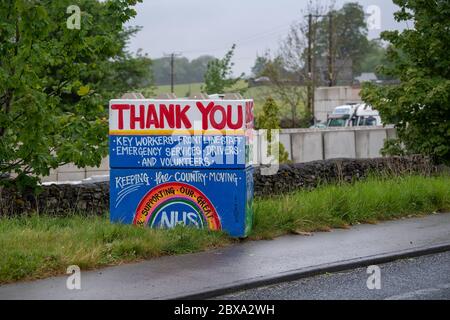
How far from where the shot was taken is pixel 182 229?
1027 centimetres

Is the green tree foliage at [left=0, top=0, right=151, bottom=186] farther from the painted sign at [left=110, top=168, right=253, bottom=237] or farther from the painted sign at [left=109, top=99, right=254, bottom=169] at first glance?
the painted sign at [left=110, top=168, right=253, bottom=237]

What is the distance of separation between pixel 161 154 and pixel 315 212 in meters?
2.71

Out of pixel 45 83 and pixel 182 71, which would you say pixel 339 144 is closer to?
pixel 45 83

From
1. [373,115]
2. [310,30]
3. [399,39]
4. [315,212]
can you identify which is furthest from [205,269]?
[310,30]

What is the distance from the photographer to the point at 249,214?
35.3 feet

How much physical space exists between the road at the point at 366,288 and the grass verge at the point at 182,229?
1.72 metres

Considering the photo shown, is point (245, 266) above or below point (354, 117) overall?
below

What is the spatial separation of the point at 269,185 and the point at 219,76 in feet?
101

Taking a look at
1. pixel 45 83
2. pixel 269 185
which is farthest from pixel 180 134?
pixel 269 185

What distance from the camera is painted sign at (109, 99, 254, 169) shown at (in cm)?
1030

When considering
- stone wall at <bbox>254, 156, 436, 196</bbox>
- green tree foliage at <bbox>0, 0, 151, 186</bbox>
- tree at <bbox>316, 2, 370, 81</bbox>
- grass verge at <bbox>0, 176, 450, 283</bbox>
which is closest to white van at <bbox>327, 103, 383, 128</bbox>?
stone wall at <bbox>254, 156, 436, 196</bbox>
